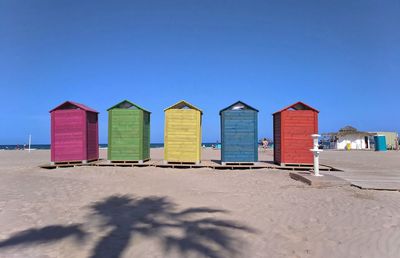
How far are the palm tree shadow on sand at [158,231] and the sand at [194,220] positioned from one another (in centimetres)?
1

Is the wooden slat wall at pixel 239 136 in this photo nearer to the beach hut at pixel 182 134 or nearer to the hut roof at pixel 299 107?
the beach hut at pixel 182 134

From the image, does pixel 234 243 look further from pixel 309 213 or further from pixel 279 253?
pixel 309 213

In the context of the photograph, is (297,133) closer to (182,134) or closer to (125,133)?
(182,134)

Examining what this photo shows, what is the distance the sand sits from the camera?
14.7 feet

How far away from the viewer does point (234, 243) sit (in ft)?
15.3

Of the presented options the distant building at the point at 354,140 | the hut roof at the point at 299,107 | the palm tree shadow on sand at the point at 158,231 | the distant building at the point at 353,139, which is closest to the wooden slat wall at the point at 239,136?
the hut roof at the point at 299,107

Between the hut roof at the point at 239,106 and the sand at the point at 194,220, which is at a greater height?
the hut roof at the point at 239,106

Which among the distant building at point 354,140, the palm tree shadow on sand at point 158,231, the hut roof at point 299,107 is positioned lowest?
the palm tree shadow on sand at point 158,231

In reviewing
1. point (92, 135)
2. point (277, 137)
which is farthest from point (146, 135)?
point (277, 137)

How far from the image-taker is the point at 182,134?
14320mm

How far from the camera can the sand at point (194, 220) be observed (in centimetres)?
447

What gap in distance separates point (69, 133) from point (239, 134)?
25.0 ft

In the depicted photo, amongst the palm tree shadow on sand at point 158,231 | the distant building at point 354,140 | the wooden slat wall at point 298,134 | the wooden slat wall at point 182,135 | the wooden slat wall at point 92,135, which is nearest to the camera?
the palm tree shadow on sand at point 158,231

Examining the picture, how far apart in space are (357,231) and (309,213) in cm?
121
